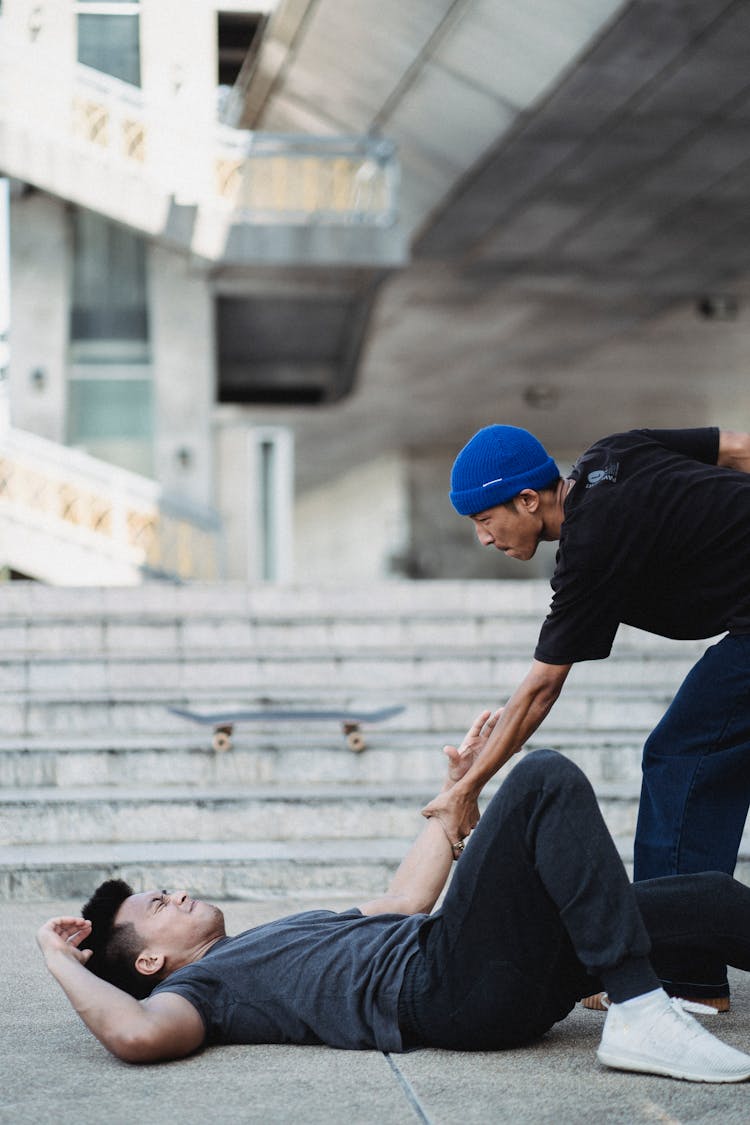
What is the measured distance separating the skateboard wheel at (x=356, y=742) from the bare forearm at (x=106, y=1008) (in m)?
3.59

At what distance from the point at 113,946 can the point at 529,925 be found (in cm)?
100

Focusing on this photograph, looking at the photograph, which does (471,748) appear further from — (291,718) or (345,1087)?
(291,718)

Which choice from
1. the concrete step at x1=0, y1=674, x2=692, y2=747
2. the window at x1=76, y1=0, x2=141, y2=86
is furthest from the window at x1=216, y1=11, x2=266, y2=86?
the concrete step at x1=0, y1=674, x2=692, y2=747

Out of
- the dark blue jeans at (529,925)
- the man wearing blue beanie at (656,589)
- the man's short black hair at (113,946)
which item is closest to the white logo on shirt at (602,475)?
the man wearing blue beanie at (656,589)

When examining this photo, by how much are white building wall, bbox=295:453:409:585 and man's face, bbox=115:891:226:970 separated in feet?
94.8

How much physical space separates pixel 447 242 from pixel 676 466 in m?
16.0

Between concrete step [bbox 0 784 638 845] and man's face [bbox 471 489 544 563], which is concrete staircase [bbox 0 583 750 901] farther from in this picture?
man's face [bbox 471 489 544 563]

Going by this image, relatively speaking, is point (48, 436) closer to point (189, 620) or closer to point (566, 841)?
point (189, 620)

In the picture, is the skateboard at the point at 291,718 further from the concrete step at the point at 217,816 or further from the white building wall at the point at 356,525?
the white building wall at the point at 356,525

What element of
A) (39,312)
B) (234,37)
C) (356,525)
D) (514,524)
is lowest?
(514,524)

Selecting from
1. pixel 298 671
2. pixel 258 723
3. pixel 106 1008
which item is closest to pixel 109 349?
pixel 298 671

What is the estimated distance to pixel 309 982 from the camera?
3.32 meters

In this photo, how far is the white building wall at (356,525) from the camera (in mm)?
34031

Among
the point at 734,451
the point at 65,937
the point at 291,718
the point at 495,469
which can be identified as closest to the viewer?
the point at 65,937
